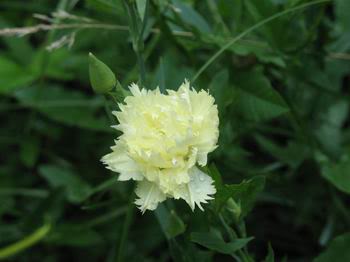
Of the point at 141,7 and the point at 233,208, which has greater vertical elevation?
the point at 141,7

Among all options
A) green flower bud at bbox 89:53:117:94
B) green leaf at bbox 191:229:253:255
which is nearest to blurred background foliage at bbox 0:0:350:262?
green leaf at bbox 191:229:253:255

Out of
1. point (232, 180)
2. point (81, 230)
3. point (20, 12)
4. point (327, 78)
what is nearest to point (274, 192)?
point (232, 180)

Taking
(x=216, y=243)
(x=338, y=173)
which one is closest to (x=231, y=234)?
(x=216, y=243)

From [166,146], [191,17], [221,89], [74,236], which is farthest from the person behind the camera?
[74,236]

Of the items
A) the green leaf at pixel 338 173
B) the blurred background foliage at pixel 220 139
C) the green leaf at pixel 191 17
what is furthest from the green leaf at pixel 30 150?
the green leaf at pixel 338 173

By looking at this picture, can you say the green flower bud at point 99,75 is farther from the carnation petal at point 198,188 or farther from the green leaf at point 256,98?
the green leaf at point 256,98

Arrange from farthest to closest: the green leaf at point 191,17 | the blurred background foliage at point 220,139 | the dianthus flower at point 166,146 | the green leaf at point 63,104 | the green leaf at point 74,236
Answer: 1. the green leaf at point 63,104
2. the green leaf at point 74,236
3. the green leaf at point 191,17
4. the blurred background foliage at point 220,139
5. the dianthus flower at point 166,146

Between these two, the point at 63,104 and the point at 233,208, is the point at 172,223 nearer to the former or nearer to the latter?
the point at 233,208

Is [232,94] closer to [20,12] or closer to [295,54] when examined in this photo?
[295,54]
